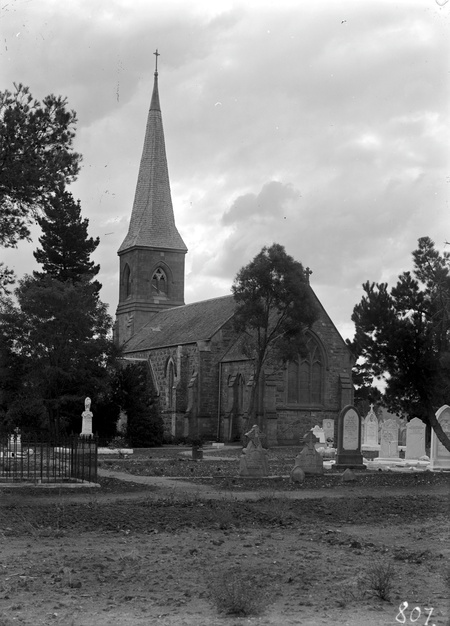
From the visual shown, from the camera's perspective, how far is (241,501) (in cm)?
1606

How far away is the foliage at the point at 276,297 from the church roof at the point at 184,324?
402 inches

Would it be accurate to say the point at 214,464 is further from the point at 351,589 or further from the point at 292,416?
the point at 292,416

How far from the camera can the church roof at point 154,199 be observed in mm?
71688

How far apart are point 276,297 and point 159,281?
2794cm

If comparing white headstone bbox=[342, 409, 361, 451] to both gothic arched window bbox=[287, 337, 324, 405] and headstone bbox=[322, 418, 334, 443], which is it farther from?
gothic arched window bbox=[287, 337, 324, 405]

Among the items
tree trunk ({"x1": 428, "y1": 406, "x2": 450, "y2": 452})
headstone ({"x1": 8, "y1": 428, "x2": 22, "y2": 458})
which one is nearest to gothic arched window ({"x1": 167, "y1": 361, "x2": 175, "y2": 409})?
headstone ({"x1": 8, "y1": 428, "x2": 22, "y2": 458})

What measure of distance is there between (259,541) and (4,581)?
11.9 feet

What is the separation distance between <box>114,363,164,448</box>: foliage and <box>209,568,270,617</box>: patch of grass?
3533 centimetres

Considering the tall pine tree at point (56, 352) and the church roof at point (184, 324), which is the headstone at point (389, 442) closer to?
the tall pine tree at point (56, 352)

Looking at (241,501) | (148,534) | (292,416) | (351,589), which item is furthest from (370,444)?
(351,589)

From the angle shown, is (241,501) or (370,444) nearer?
(241,501)

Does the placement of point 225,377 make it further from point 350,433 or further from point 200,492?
point 200,492

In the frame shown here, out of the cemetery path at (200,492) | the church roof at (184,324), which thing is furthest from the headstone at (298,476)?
the church roof at (184,324)

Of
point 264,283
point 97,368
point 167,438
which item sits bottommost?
point 167,438
